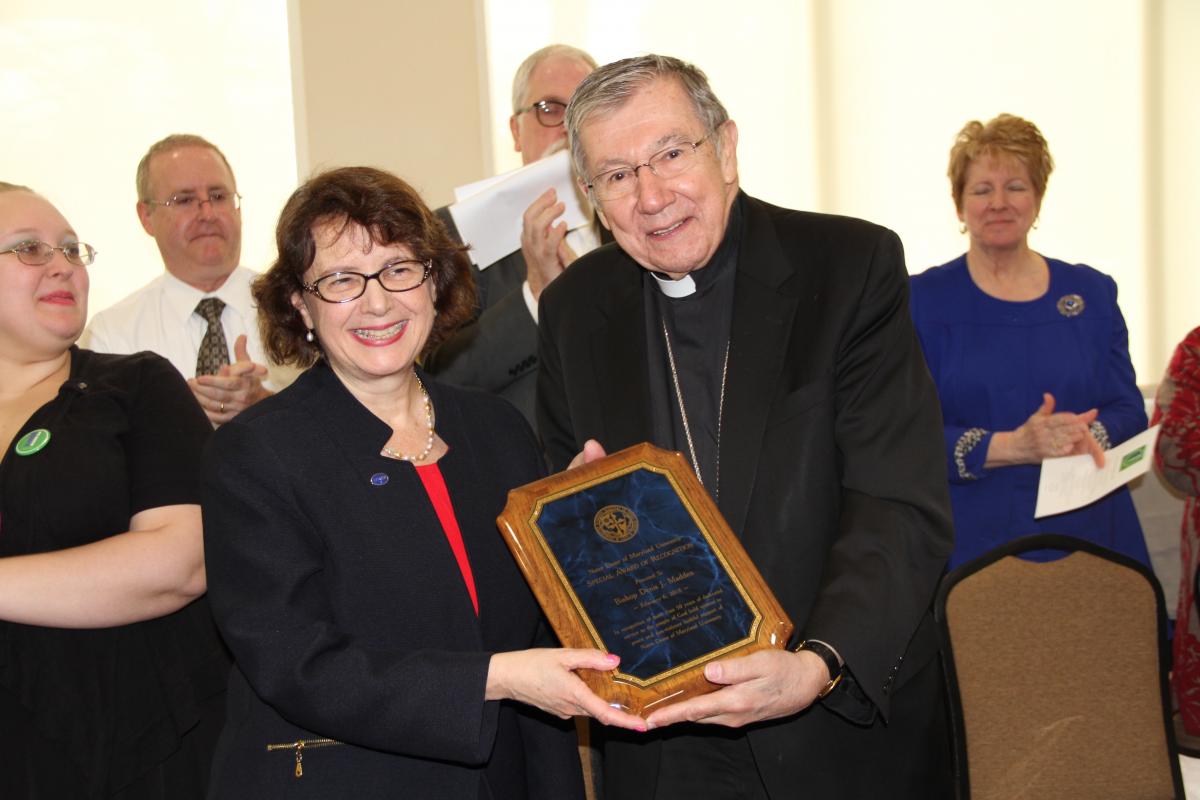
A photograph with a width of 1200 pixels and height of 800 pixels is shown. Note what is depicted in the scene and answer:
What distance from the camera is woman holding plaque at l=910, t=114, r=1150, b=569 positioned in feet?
13.0

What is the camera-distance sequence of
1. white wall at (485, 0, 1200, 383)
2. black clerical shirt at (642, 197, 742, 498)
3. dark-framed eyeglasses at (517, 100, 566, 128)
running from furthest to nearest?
1. white wall at (485, 0, 1200, 383)
2. dark-framed eyeglasses at (517, 100, 566, 128)
3. black clerical shirt at (642, 197, 742, 498)

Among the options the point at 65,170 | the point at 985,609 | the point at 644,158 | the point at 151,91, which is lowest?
the point at 985,609

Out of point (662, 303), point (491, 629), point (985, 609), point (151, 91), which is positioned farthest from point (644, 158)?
point (151, 91)

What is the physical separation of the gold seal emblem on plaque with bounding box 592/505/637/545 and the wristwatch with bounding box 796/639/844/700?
345 mm

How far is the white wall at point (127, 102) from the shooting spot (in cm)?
559

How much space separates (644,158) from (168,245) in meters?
2.55

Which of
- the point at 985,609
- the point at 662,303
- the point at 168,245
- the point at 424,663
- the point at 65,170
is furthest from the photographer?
the point at 65,170

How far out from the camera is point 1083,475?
12.7ft

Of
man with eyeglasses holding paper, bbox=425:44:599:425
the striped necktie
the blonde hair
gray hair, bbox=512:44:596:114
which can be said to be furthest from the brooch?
the striped necktie

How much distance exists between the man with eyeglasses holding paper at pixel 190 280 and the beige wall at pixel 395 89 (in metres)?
1.46

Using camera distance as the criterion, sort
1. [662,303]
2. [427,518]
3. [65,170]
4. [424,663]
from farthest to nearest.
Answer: [65,170] → [662,303] → [427,518] → [424,663]

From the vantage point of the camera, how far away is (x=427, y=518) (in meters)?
1.97

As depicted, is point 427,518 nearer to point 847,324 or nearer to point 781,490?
point 781,490

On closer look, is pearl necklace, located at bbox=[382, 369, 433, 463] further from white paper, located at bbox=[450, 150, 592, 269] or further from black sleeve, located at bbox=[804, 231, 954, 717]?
white paper, located at bbox=[450, 150, 592, 269]
